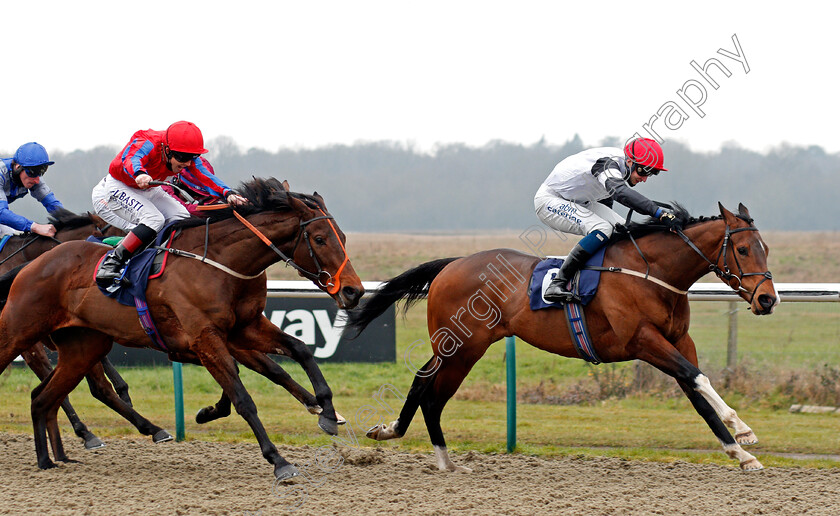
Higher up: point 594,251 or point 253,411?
point 594,251

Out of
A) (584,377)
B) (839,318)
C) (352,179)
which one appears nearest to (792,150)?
(352,179)

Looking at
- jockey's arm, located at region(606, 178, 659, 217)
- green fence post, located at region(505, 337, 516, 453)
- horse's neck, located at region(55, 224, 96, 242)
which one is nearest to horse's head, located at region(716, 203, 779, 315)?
jockey's arm, located at region(606, 178, 659, 217)

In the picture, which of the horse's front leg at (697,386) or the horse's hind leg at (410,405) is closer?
the horse's front leg at (697,386)

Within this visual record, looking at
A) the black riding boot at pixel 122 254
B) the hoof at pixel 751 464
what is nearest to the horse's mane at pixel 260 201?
the black riding boot at pixel 122 254

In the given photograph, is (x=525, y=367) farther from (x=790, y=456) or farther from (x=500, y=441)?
(x=790, y=456)

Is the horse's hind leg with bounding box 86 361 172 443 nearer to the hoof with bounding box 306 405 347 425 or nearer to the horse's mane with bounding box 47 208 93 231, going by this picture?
the horse's mane with bounding box 47 208 93 231

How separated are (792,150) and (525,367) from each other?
6244cm

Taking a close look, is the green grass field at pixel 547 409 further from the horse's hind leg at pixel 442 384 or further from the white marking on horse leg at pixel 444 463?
the white marking on horse leg at pixel 444 463

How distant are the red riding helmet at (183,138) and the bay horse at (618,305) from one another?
1.64 meters

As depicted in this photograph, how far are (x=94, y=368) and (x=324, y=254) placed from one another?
7.29 ft

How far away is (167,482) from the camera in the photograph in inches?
198

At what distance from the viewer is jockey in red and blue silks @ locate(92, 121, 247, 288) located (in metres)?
5.09

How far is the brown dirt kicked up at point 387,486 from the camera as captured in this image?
4320mm

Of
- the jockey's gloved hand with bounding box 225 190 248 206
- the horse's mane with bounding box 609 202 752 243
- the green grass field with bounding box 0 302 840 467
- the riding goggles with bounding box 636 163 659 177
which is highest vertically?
the riding goggles with bounding box 636 163 659 177
